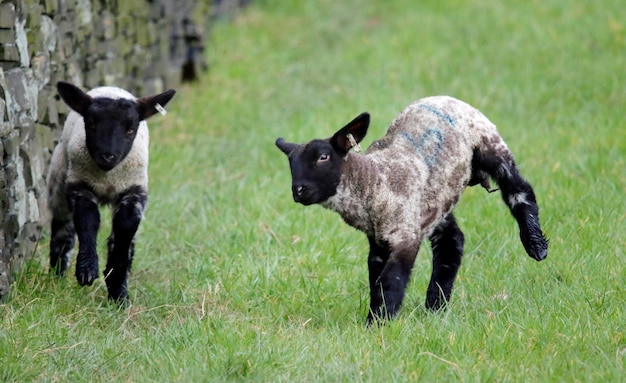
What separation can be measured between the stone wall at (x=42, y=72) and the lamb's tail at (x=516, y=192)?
3.11m

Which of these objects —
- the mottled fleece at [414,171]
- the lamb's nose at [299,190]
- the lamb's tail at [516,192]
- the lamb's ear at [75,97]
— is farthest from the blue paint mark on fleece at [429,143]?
the lamb's ear at [75,97]

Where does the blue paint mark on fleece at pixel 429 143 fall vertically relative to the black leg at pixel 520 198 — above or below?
above

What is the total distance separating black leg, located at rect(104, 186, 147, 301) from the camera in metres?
6.68

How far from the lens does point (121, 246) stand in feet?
22.0

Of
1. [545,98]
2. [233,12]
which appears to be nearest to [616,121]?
[545,98]

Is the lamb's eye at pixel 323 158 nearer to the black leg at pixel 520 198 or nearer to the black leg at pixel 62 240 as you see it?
the black leg at pixel 520 198

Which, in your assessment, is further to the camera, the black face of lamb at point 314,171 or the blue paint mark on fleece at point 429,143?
the blue paint mark on fleece at point 429,143

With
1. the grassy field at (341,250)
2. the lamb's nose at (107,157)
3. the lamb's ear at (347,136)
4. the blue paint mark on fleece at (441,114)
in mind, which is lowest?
the grassy field at (341,250)

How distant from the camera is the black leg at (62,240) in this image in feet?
23.9

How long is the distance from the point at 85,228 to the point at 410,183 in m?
2.21

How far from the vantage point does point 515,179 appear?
6.20 metres

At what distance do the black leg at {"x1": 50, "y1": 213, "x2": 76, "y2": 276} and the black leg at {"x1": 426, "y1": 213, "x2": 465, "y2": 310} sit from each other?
2.65m

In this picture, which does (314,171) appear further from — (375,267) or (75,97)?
(75,97)

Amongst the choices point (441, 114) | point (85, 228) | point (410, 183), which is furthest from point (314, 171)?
point (85, 228)
